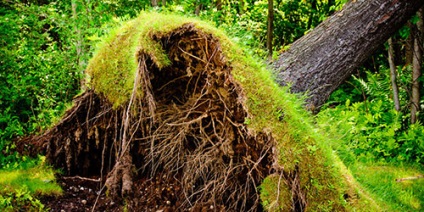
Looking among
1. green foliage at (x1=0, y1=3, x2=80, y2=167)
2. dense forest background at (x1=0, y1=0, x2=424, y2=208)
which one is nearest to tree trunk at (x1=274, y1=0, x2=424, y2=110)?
dense forest background at (x1=0, y1=0, x2=424, y2=208)

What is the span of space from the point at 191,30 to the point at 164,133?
116cm

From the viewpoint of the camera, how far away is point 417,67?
7223 millimetres

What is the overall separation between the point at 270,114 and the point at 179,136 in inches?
43.4

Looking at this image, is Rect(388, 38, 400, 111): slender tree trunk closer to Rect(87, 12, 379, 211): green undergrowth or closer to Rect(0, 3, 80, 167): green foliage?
Rect(87, 12, 379, 211): green undergrowth

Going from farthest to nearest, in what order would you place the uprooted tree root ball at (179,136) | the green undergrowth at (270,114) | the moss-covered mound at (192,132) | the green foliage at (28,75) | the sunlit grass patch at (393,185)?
the green foliage at (28,75) < the sunlit grass patch at (393,185) < the uprooted tree root ball at (179,136) < the moss-covered mound at (192,132) < the green undergrowth at (270,114)

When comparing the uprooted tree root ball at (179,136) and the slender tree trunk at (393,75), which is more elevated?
the uprooted tree root ball at (179,136)

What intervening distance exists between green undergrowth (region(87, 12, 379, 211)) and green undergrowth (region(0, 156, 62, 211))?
1164 millimetres

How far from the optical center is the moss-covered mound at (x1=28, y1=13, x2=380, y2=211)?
338 cm

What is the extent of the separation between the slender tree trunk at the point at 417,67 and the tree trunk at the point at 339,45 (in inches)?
73.9

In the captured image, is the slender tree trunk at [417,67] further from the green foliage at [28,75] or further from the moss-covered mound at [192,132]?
the green foliage at [28,75]

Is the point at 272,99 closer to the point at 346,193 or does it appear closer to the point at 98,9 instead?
the point at 346,193

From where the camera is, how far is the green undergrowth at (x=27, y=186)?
3.85m

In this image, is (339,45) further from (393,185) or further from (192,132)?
(192,132)

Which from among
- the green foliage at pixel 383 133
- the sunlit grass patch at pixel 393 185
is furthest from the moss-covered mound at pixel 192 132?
the green foliage at pixel 383 133
